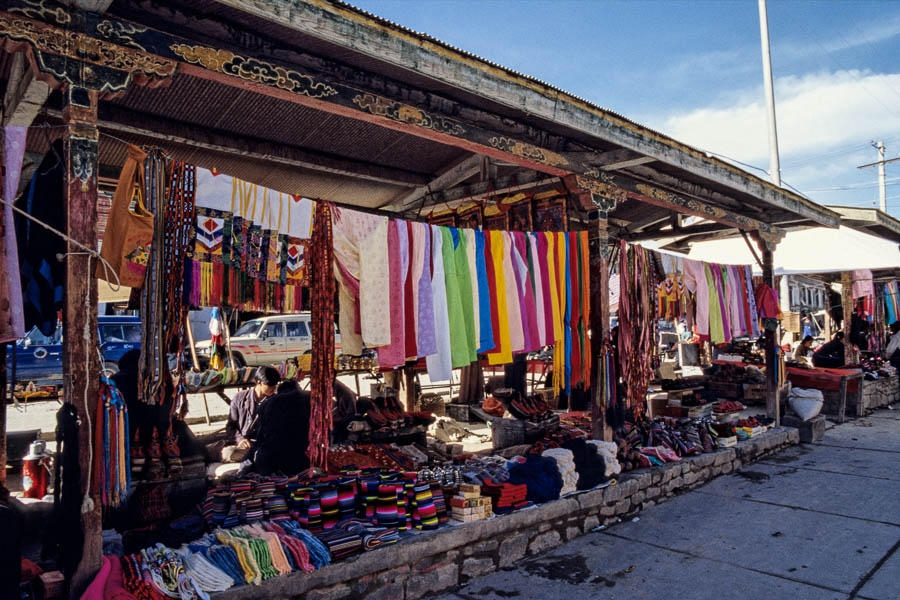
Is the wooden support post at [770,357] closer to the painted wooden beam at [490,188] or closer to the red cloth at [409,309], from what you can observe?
the painted wooden beam at [490,188]

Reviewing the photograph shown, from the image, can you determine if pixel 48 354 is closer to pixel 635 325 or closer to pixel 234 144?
pixel 234 144

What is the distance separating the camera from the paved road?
4.01 metres

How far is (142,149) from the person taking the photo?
10.7 feet

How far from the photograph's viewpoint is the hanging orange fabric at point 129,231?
10.2 ft

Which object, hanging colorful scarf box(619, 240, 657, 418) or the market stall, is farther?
hanging colorful scarf box(619, 240, 657, 418)

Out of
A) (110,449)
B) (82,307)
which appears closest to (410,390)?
(110,449)

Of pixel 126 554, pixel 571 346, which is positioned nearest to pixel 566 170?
pixel 571 346

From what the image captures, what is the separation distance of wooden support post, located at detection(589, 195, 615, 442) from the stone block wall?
0.70 meters

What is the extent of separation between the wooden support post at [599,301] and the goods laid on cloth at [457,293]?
0.39 ft

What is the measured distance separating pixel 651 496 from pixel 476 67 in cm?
451

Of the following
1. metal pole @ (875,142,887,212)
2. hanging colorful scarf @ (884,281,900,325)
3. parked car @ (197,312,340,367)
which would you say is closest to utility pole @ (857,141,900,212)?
metal pole @ (875,142,887,212)

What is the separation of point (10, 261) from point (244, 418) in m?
4.03

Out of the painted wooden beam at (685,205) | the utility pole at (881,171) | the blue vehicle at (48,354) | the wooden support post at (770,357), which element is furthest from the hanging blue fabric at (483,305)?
the utility pole at (881,171)

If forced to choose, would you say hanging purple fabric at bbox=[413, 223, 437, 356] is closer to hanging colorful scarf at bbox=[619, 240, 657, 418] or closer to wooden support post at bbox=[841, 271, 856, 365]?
hanging colorful scarf at bbox=[619, 240, 657, 418]
